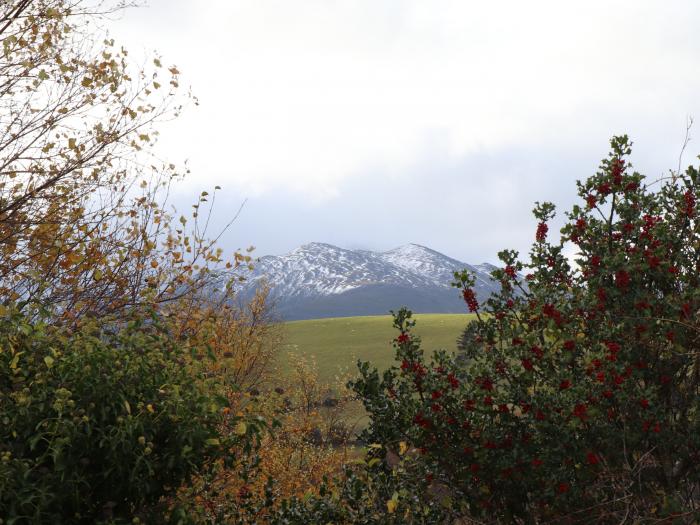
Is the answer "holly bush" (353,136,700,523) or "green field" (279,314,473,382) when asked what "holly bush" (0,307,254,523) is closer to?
"holly bush" (353,136,700,523)

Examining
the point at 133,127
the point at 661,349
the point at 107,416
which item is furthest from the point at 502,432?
the point at 133,127

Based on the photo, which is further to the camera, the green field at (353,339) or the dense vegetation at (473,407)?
the green field at (353,339)

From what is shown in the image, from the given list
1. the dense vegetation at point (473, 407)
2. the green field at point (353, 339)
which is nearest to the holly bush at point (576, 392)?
the dense vegetation at point (473, 407)

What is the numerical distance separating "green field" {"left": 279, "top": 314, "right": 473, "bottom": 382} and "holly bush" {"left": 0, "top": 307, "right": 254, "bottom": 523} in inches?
2034

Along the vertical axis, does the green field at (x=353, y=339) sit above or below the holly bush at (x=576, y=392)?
below

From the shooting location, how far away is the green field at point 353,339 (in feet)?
220

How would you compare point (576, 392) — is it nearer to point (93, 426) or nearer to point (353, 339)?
point (93, 426)

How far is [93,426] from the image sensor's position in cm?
506

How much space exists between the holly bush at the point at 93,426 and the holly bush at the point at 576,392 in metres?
1.94

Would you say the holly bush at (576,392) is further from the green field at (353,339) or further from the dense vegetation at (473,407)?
the green field at (353,339)

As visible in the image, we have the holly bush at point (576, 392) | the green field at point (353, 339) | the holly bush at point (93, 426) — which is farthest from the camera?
the green field at point (353, 339)

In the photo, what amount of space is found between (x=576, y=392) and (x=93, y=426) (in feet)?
13.8

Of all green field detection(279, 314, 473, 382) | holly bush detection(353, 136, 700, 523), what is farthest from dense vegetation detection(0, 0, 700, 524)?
green field detection(279, 314, 473, 382)

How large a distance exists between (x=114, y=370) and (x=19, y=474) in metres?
1.07
